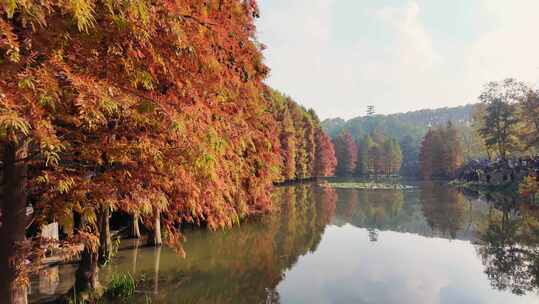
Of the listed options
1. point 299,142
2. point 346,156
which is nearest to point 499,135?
point 299,142

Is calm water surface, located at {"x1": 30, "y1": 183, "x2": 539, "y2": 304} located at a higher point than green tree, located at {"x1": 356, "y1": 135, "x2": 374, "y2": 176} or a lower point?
lower

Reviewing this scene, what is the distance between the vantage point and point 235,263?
53.4ft

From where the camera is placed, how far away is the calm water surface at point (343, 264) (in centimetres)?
1273

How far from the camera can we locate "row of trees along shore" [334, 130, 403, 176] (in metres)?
109

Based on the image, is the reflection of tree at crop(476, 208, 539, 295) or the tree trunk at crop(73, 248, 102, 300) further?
the reflection of tree at crop(476, 208, 539, 295)

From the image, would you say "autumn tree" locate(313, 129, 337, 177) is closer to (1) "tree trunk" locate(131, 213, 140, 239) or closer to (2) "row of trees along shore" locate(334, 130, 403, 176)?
(2) "row of trees along shore" locate(334, 130, 403, 176)

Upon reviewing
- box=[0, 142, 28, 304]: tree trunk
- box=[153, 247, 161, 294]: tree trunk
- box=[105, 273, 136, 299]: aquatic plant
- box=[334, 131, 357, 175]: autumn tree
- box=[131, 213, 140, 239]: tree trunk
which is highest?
box=[334, 131, 357, 175]: autumn tree

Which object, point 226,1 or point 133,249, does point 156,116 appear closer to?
point 226,1

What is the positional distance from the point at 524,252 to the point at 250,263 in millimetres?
12727

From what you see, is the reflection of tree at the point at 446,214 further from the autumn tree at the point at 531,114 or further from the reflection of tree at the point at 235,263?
the autumn tree at the point at 531,114

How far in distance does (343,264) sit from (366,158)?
322ft

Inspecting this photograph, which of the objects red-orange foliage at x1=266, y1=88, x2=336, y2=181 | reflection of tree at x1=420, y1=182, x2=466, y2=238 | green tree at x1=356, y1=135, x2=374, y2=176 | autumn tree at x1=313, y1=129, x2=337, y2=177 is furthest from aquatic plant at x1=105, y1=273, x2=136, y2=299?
green tree at x1=356, y1=135, x2=374, y2=176

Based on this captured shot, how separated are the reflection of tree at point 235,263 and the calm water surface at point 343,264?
4 centimetres

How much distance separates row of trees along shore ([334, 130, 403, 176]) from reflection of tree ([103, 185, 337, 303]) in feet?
274
